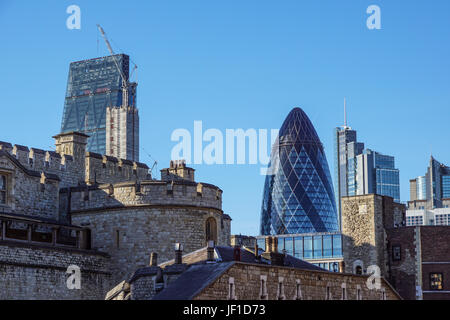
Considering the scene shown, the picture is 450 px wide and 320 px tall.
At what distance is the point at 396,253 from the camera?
8731cm

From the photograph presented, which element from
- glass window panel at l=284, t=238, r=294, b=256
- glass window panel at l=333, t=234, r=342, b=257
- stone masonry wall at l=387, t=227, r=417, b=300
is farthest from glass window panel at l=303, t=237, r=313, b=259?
stone masonry wall at l=387, t=227, r=417, b=300

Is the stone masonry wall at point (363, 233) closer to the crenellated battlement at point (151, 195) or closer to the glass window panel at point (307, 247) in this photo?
the crenellated battlement at point (151, 195)

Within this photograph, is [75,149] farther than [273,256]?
Yes

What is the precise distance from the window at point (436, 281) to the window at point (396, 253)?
325 centimetres

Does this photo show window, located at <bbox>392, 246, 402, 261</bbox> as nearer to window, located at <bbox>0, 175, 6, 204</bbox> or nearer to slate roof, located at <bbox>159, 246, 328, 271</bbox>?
slate roof, located at <bbox>159, 246, 328, 271</bbox>

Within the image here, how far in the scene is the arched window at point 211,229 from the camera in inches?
2714

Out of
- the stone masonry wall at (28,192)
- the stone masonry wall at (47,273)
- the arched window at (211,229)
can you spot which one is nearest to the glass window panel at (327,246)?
the arched window at (211,229)

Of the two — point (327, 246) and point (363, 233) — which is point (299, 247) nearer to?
point (327, 246)

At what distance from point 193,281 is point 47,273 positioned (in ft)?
59.9

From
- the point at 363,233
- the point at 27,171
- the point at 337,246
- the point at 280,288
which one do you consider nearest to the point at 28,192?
the point at 27,171

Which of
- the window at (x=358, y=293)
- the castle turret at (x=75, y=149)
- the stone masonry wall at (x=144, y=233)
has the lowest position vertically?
the window at (x=358, y=293)
